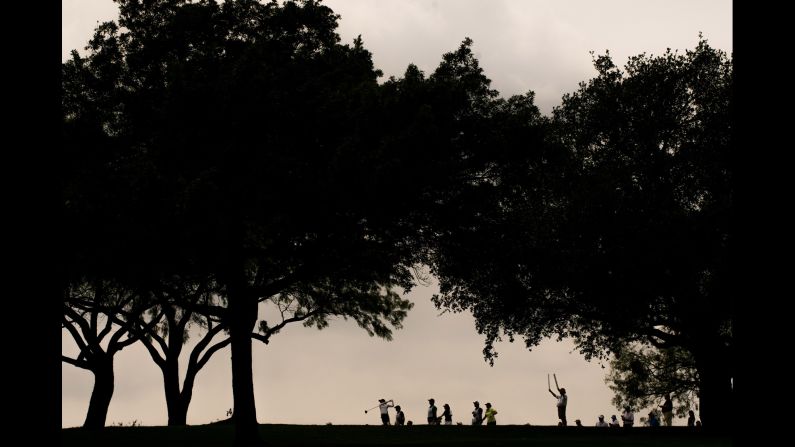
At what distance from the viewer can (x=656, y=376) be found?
5144cm

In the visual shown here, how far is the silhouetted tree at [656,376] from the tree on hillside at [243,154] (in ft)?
89.0

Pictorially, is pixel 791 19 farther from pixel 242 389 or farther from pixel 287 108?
pixel 242 389

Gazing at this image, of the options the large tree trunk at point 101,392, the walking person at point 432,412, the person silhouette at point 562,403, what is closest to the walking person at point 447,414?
the walking person at point 432,412

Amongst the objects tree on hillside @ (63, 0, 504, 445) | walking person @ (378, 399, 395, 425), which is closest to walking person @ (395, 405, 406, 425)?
walking person @ (378, 399, 395, 425)

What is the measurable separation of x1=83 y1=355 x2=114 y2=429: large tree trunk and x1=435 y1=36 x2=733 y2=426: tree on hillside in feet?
55.2

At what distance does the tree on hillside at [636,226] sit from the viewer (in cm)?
3431

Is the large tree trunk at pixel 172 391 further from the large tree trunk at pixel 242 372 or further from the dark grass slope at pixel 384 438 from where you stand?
the large tree trunk at pixel 242 372

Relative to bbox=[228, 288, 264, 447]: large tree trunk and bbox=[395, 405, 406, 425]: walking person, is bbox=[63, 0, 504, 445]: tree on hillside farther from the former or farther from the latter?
bbox=[395, 405, 406, 425]: walking person

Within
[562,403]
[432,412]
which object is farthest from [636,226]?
[432,412]

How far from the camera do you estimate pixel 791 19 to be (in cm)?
258

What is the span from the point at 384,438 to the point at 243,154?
1235cm

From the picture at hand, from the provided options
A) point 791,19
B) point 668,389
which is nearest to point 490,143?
point 791,19

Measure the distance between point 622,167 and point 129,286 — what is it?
19790 millimetres

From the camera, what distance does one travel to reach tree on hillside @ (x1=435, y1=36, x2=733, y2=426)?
34.3m
